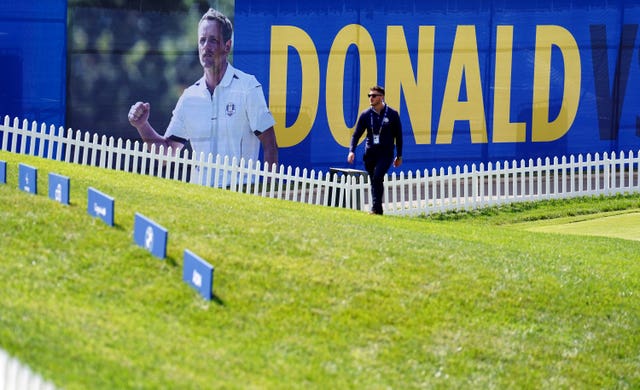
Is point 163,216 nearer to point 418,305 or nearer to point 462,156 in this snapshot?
point 418,305

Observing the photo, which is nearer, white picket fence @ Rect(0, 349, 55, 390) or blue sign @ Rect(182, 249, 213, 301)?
white picket fence @ Rect(0, 349, 55, 390)

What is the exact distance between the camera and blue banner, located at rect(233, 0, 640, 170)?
67.0ft

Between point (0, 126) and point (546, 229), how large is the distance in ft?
25.6

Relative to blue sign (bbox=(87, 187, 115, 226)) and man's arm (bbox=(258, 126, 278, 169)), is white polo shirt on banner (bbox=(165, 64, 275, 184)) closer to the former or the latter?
man's arm (bbox=(258, 126, 278, 169))

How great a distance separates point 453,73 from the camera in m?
21.3

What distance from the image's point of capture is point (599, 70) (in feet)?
72.5

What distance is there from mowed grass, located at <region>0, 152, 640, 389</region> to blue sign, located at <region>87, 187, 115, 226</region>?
0.09 metres

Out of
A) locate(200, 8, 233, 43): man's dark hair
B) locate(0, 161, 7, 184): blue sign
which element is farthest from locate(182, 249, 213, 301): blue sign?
locate(200, 8, 233, 43): man's dark hair

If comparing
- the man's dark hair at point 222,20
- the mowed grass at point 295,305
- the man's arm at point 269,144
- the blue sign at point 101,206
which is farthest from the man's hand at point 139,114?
the blue sign at point 101,206

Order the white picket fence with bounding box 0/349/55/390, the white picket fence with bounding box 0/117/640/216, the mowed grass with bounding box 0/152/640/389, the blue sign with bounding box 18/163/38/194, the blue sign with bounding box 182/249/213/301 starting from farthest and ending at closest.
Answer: the white picket fence with bounding box 0/117/640/216 → the blue sign with bounding box 18/163/38/194 → the blue sign with bounding box 182/249/213/301 → the mowed grass with bounding box 0/152/640/389 → the white picket fence with bounding box 0/349/55/390

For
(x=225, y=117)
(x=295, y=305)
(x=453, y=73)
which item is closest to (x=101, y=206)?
(x=295, y=305)

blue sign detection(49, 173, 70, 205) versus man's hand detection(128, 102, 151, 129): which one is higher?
man's hand detection(128, 102, 151, 129)

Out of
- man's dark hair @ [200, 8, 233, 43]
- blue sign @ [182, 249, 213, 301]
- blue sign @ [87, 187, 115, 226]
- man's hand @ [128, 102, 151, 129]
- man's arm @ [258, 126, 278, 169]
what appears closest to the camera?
blue sign @ [182, 249, 213, 301]

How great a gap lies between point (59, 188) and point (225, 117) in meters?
8.73
